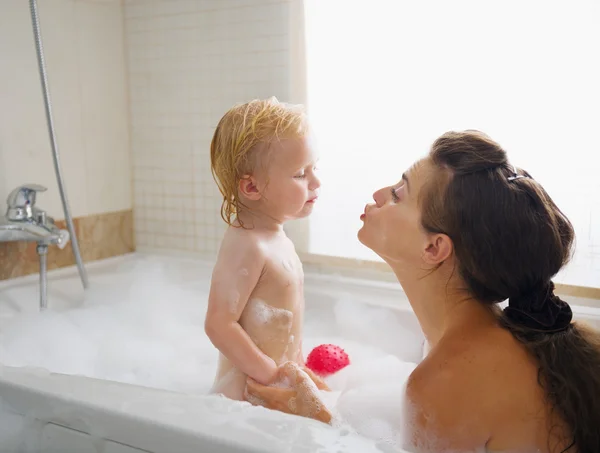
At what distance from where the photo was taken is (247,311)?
1.29 meters

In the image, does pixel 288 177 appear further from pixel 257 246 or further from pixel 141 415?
pixel 141 415

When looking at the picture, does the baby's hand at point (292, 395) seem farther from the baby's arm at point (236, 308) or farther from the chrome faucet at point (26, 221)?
the chrome faucet at point (26, 221)

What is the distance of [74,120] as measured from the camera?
7.06 feet

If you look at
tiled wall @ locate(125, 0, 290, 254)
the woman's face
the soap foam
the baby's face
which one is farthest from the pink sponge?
tiled wall @ locate(125, 0, 290, 254)

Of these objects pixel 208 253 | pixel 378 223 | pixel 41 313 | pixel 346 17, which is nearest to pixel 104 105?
pixel 208 253

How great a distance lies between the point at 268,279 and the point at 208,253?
39.3 inches

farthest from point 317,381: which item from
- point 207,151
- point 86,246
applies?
point 86,246

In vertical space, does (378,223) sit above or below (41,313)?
above

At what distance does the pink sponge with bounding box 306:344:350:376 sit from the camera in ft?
4.79

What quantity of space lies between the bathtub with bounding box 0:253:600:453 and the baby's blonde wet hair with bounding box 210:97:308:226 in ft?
1.38

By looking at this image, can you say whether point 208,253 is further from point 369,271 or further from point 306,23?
point 306,23

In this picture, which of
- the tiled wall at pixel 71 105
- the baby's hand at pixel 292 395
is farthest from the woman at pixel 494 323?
the tiled wall at pixel 71 105

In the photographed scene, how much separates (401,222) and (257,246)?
34cm

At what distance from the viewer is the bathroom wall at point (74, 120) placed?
1.94 meters
